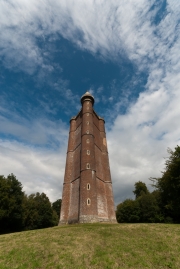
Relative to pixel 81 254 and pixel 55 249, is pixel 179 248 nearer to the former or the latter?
pixel 81 254

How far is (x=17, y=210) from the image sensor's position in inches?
1494

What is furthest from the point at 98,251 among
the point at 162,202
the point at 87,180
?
the point at 162,202

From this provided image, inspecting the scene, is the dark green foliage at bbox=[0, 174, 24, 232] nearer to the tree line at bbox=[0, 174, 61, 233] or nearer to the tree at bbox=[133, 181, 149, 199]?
the tree line at bbox=[0, 174, 61, 233]

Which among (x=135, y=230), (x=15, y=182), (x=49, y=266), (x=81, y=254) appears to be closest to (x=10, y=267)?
(x=49, y=266)

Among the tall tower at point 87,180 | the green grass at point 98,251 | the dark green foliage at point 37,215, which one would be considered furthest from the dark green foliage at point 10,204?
the green grass at point 98,251

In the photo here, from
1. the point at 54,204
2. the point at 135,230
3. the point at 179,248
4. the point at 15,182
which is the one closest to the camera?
the point at 179,248

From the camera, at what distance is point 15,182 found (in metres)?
40.3

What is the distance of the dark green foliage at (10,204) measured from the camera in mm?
34094

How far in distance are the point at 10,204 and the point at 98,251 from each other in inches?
1235

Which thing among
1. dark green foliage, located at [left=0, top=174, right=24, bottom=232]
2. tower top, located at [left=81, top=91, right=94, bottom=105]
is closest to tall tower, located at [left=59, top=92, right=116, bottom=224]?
tower top, located at [left=81, top=91, right=94, bottom=105]

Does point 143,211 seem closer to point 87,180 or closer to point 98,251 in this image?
point 87,180

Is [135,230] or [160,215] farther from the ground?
[160,215]

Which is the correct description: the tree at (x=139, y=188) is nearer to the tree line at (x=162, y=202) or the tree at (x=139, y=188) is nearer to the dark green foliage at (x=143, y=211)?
the tree line at (x=162, y=202)

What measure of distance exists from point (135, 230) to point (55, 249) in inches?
312
